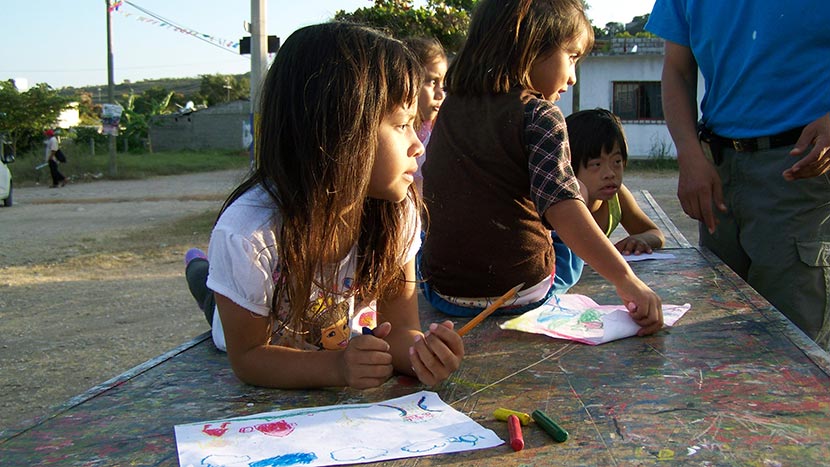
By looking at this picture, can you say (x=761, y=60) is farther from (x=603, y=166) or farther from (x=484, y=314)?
(x=484, y=314)

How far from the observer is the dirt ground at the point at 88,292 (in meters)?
3.92

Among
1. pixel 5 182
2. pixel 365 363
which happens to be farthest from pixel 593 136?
pixel 5 182

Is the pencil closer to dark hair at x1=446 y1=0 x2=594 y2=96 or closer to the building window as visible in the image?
dark hair at x1=446 y1=0 x2=594 y2=96

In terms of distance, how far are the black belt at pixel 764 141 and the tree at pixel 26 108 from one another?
86.3 feet

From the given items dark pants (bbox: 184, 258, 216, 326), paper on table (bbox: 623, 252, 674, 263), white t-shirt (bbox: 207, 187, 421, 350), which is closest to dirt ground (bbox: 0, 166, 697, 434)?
white t-shirt (bbox: 207, 187, 421, 350)

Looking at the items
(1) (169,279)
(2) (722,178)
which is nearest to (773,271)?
(2) (722,178)

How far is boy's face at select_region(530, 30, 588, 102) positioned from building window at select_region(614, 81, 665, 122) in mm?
17616

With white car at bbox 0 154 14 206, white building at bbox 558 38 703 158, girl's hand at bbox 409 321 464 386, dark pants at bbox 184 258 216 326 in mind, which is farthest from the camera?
white building at bbox 558 38 703 158

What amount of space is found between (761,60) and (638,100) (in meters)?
17.8

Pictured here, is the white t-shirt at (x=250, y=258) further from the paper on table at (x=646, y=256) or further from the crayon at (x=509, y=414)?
the paper on table at (x=646, y=256)

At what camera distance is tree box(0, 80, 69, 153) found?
25.0 m

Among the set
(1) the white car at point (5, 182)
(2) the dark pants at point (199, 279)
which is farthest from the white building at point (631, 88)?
(2) the dark pants at point (199, 279)

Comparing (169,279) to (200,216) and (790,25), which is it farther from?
(790,25)

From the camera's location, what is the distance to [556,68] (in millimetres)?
2066
